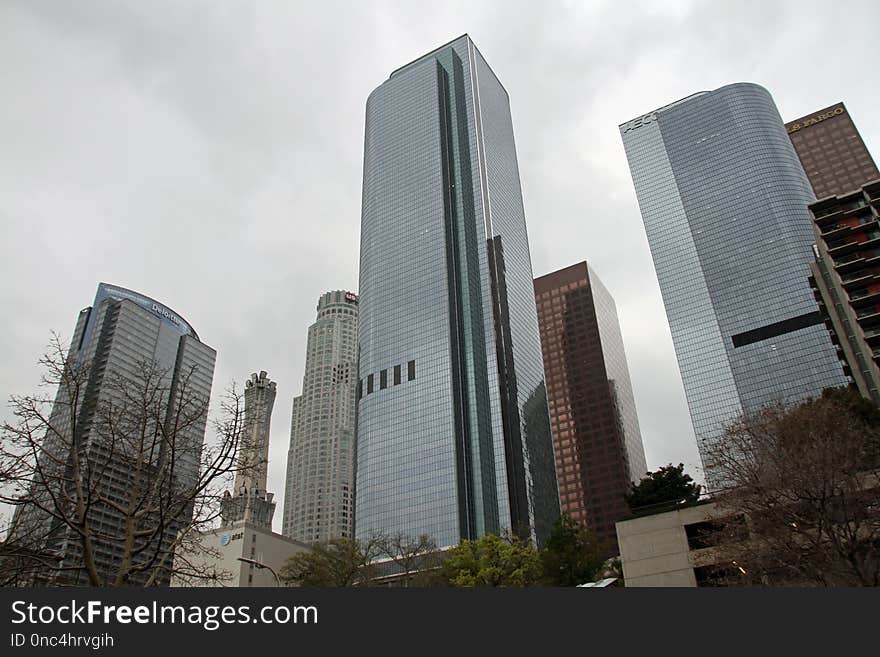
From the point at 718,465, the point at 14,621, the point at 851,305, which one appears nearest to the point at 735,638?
the point at 14,621

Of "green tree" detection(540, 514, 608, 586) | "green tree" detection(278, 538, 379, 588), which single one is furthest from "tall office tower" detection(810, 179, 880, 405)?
"green tree" detection(278, 538, 379, 588)

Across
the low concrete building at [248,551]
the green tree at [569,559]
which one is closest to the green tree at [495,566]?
the green tree at [569,559]

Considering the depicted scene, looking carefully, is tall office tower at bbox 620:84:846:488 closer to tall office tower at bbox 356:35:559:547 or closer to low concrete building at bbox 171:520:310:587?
tall office tower at bbox 356:35:559:547

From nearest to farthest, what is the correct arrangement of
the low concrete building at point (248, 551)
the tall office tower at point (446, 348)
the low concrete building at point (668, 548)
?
1. the low concrete building at point (668, 548)
2. the low concrete building at point (248, 551)
3. the tall office tower at point (446, 348)

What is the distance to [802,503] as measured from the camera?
29594mm

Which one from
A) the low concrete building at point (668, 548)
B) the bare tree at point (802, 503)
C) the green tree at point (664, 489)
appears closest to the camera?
the bare tree at point (802, 503)

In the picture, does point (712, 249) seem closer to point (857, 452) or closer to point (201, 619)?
point (857, 452)

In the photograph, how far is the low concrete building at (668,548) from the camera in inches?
1727

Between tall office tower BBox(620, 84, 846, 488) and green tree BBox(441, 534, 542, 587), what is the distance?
343ft

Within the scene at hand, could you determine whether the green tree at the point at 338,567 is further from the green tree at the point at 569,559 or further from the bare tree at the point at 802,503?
the bare tree at the point at 802,503

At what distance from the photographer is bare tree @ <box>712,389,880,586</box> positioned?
28.0 m

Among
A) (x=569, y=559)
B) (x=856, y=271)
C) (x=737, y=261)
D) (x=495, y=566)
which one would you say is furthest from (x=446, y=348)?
(x=569, y=559)

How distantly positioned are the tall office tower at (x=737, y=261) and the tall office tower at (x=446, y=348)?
146ft

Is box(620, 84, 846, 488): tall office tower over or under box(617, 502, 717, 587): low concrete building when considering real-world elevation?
over
